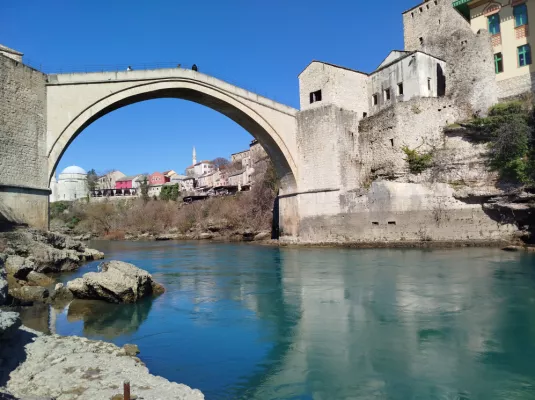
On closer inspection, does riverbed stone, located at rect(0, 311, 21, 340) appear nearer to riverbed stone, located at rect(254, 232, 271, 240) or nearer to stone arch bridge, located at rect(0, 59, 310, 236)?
stone arch bridge, located at rect(0, 59, 310, 236)

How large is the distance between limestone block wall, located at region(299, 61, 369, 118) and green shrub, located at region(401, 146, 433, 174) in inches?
141

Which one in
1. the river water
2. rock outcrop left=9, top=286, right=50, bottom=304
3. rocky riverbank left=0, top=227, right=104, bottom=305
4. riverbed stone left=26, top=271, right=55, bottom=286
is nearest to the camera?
the river water

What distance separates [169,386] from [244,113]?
52.2 ft

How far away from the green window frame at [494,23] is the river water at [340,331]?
36.1 feet

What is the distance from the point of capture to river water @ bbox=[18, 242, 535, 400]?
4.11m

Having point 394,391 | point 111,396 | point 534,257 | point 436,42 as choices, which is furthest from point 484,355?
point 436,42

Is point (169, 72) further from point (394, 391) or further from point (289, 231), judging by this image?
point (394, 391)

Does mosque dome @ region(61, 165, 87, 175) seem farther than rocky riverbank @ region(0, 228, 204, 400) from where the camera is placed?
Yes

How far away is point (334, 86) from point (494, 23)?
6.87m

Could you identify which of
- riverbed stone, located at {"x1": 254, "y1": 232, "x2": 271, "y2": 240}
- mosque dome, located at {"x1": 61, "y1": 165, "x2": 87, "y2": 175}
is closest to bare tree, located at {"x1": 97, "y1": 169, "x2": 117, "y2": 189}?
mosque dome, located at {"x1": 61, "y1": 165, "x2": 87, "y2": 175}

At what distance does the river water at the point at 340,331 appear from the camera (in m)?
4.11

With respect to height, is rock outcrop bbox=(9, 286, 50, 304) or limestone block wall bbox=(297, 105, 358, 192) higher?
limestone block wall bbox=(297, 105, 358, 192)

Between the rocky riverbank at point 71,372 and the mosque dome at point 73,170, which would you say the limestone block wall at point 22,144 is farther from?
the mosque dome at point 73,170

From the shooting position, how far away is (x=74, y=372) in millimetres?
3732
